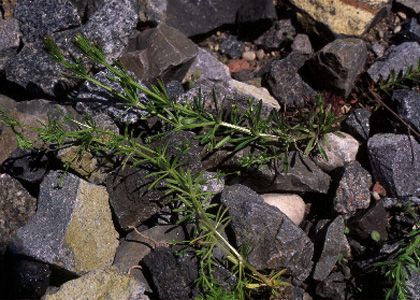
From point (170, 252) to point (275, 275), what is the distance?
2.14 feet

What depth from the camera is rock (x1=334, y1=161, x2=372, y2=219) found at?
4184 millimetres

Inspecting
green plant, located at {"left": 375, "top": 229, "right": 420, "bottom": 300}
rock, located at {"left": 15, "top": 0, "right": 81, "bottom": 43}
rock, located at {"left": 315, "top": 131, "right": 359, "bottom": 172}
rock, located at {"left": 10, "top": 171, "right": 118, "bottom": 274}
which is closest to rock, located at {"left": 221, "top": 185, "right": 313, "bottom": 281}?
green plant, located at {"left": 375, "top": 229, "right": 420, "bottom": 300}

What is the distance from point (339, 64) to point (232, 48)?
934 mm

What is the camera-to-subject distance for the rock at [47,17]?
470 cm

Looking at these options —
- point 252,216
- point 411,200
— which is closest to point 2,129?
point 252,216

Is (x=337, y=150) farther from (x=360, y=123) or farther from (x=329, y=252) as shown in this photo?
(x=329, y=252)

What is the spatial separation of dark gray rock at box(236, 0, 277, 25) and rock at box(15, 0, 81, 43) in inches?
48.8

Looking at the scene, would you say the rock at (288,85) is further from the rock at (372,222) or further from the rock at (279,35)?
the rock at (372,222)

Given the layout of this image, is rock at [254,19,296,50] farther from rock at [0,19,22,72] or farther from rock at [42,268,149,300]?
rock at [42,268,149,300]

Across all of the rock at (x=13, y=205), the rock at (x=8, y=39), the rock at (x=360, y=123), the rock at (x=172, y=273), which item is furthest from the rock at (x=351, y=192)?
the rock at (x=8, y=39)

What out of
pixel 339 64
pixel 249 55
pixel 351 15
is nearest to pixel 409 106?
pixel 339 64

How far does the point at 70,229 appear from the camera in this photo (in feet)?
13.3

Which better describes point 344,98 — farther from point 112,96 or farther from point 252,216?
point 112,96

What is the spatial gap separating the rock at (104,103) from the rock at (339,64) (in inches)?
49.5
